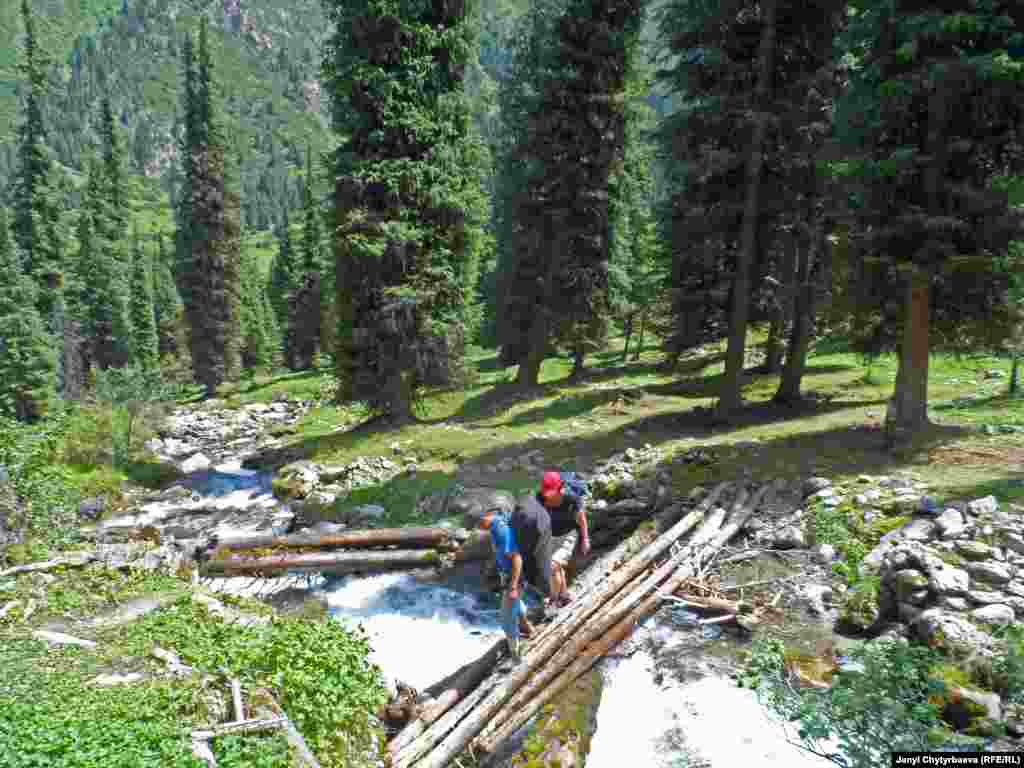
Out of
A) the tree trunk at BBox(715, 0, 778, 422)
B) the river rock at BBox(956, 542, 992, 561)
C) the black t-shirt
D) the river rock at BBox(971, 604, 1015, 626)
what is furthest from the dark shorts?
the tree trunk at BBox(715, 0, 778, 422)

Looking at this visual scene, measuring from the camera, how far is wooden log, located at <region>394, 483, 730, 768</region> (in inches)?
247

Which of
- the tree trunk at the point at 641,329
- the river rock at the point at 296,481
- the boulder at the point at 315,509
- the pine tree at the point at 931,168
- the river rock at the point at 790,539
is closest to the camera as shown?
the river rock at the point at 790,539

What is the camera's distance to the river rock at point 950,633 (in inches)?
244

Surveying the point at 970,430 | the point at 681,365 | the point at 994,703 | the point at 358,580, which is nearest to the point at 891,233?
the point at 970,430

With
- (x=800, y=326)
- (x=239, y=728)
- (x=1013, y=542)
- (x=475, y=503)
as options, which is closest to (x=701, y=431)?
(x=800, y=326)

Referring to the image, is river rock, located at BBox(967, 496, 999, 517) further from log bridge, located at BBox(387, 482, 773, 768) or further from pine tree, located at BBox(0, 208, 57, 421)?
pine tree, located at BBox(0, 208, 57, 421)

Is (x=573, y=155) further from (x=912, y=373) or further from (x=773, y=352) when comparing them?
(x=912, y=373)

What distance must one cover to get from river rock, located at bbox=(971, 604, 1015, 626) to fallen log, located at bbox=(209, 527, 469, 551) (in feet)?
26.7

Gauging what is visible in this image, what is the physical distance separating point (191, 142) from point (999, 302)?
144 ft

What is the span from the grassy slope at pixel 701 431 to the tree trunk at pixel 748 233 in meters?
0.84

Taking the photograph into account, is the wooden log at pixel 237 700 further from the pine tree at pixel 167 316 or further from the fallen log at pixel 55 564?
the pine tree at pixel 167 316

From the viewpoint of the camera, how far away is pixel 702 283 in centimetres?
2238

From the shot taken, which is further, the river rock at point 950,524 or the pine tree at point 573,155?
the pine tree at point 573,155

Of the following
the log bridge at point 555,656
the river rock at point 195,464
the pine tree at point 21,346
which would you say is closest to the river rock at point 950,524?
the log bridge at point 555,656
